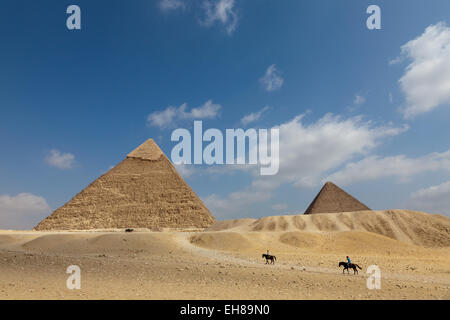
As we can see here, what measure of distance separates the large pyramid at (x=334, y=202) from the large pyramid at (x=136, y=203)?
19365mm

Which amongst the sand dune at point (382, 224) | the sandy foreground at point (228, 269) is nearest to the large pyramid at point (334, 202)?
the sand dune at point (382, 224)

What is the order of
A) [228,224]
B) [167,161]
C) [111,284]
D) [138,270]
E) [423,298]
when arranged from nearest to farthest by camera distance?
1. [423,298]
2. [111,284]
3. [138,270]
4. [228,224]
5. [167,161]

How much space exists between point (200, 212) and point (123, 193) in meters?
17.2

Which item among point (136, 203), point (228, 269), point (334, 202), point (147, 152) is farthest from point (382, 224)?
point (147, 152)

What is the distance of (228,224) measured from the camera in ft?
109

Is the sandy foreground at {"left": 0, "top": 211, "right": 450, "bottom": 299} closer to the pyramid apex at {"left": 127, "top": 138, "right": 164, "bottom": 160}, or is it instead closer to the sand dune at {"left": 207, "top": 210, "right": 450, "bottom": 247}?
the sand dune at {"left": 207, "top": 210, "right": 450, "bottom": 247}

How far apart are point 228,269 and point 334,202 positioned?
1172 inches

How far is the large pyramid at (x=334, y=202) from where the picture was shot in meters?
35.4

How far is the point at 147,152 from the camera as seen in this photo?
222 ft

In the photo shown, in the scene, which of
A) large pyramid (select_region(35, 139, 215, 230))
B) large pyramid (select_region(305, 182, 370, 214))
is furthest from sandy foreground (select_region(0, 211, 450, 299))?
large pyramid (select_region(35, 139, 215, 230))

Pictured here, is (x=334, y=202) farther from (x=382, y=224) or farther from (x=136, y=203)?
(x=136, y=203)

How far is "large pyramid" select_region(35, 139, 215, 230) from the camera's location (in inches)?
2028
